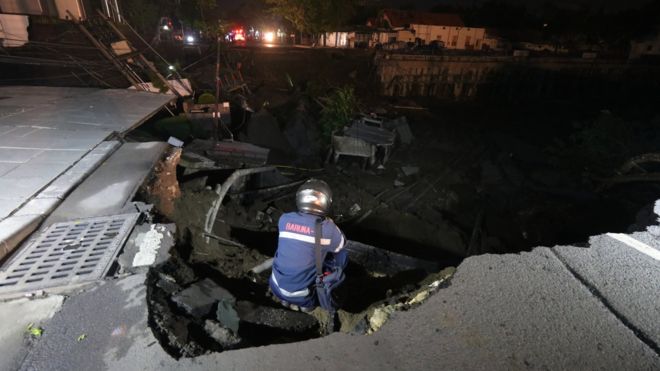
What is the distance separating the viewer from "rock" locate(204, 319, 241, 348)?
7.77 ft

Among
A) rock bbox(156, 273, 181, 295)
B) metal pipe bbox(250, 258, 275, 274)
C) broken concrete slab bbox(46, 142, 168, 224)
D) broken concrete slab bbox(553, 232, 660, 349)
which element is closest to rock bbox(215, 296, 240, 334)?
rock bbox(156, 273, 181, 295)

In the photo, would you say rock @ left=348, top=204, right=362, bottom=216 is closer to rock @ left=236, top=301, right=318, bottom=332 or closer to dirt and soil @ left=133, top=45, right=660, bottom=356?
dirt and soil @ left=133, top=45, right=660, bottom=356

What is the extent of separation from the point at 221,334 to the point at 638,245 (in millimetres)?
3512

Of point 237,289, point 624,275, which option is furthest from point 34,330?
point 624,275

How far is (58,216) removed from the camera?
351 centimetres

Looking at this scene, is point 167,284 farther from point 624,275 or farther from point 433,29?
point 433,29

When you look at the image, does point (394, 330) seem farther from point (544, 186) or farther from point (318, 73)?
point (318, 73)

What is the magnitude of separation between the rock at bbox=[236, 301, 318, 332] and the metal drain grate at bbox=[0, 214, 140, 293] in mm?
1243

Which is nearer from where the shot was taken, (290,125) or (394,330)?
(394,330)

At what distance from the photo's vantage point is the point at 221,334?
241 centimetres

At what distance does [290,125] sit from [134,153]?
25.2 ft

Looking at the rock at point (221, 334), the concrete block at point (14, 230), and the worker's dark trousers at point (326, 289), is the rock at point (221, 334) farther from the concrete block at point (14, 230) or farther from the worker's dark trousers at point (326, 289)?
the concrete block at point (14, 230)

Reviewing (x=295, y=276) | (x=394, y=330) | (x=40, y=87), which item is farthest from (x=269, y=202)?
(x=40, y=87)

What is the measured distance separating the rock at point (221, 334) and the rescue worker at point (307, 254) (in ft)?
3.72
